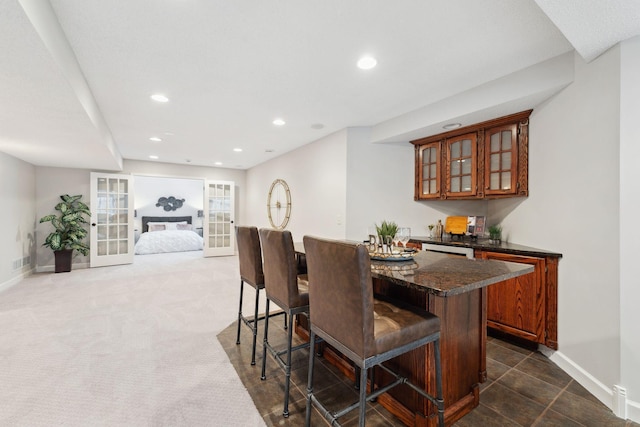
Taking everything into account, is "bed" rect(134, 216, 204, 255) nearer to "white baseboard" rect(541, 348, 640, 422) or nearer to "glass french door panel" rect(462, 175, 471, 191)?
"glass french door panel" rect(462, 175, 471, 191)

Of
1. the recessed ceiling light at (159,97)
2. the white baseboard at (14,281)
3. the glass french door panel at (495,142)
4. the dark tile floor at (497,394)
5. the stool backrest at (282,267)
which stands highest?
the recessed ceiling light at (159,97)

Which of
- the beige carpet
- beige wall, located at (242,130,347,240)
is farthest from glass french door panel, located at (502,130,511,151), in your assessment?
the beige carpet

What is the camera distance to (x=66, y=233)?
5395 mm

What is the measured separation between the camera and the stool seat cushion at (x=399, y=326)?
1.26m

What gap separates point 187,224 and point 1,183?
591 cm

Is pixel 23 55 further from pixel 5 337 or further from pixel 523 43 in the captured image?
pixel 523 43

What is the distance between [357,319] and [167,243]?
26.3 feet

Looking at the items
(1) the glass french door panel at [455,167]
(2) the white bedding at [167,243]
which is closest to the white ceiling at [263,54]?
(1) the glass french door panel at [455,167]

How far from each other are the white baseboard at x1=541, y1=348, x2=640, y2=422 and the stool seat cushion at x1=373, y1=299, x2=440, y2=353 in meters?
1.32

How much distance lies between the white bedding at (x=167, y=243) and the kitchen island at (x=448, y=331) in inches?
298

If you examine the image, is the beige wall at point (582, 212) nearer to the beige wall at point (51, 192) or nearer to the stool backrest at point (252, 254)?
the stool backrest at point (252, 254)

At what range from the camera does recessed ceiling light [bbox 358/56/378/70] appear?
2129mm

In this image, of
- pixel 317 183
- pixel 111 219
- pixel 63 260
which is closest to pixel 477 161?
pixel 317 183

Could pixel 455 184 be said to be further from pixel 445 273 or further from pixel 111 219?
pixel 111 219
